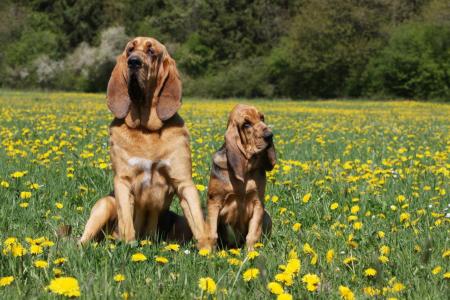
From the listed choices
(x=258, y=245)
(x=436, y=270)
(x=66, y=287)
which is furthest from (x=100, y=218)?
(x=436, y=270)

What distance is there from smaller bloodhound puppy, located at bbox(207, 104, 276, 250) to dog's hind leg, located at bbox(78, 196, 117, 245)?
694mm

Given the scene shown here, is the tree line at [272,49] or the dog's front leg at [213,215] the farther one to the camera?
the tree line at [272,49]

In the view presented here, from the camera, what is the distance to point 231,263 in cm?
295

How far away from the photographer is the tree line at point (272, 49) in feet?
143

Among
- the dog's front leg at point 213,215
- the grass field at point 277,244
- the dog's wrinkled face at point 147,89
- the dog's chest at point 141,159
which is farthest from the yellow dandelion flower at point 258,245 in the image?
the dog's wrinkled face at point 147,89

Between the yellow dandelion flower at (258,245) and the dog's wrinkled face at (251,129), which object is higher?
the dog's wrinkled face at (251,129)

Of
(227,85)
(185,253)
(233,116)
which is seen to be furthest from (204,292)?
(227,85)

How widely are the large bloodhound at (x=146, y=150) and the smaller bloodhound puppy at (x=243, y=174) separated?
0.15m

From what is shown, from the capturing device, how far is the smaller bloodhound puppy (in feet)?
12.2

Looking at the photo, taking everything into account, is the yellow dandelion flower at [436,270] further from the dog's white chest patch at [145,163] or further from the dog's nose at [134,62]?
the dog's nose at [134,62]

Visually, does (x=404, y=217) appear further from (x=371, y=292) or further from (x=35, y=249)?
(x=35, y=249)

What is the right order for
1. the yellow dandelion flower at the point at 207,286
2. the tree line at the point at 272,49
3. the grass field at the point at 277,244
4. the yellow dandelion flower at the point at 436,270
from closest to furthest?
1. the yellow dandelion flower at the point at 207,286
2. the grass field at the point at 277,244
3. the yellow dandelion flower at the point at 436,270
4. the tree line at the point at 272,49

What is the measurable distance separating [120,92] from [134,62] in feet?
1.05

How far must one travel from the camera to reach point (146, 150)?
3.78 metres
